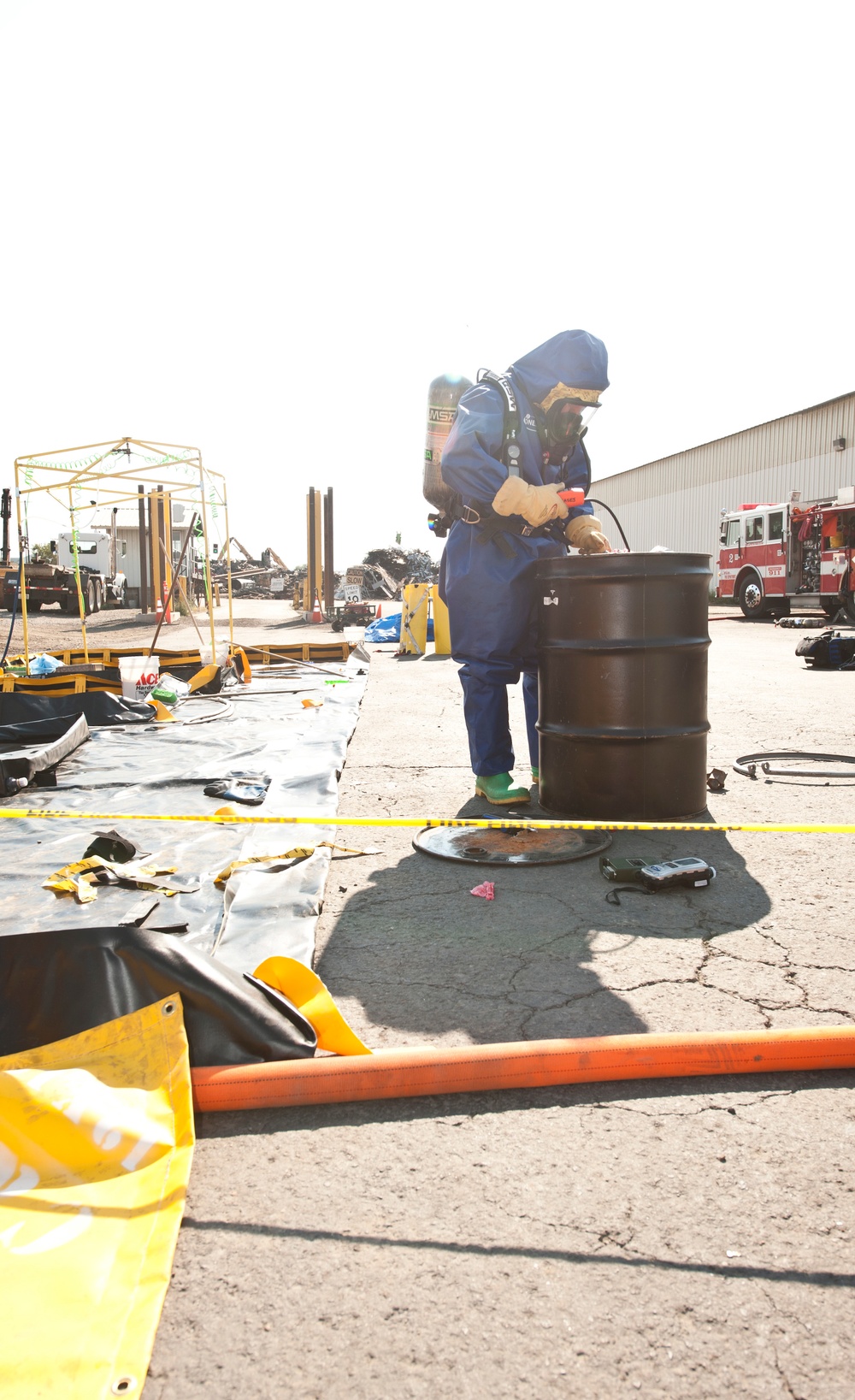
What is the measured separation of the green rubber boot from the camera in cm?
385

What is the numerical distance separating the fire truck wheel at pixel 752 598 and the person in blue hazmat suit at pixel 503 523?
18952 mm

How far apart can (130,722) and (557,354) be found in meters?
4.56

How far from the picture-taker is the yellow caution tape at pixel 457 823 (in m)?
2.85

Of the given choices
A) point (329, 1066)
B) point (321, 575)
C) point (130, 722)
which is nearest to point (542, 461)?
point (329, 1066)

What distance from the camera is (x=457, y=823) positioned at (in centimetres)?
299

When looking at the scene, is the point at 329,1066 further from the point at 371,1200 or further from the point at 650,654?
the point at 650,654

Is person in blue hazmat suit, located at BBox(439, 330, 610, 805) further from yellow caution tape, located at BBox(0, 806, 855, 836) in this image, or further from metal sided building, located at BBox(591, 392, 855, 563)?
metal sided building, located at BBox(591, 392, 855, 563)

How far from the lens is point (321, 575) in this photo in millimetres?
23516

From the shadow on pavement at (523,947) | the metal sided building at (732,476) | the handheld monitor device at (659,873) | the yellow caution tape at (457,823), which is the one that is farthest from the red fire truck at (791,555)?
the shadow on pavement at (523,947)

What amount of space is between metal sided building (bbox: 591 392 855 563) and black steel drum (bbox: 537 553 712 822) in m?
26.9

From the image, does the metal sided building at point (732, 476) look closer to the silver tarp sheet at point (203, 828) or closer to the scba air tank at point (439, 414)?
the scba air tank at point (439, 414)

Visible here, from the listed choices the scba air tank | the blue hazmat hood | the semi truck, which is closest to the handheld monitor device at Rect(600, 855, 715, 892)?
the blue hazmat hood

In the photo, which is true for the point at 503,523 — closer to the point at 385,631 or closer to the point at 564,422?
the point at 564,422

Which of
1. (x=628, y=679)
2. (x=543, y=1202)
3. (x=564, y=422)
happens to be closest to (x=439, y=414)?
(x=564, y=422)
